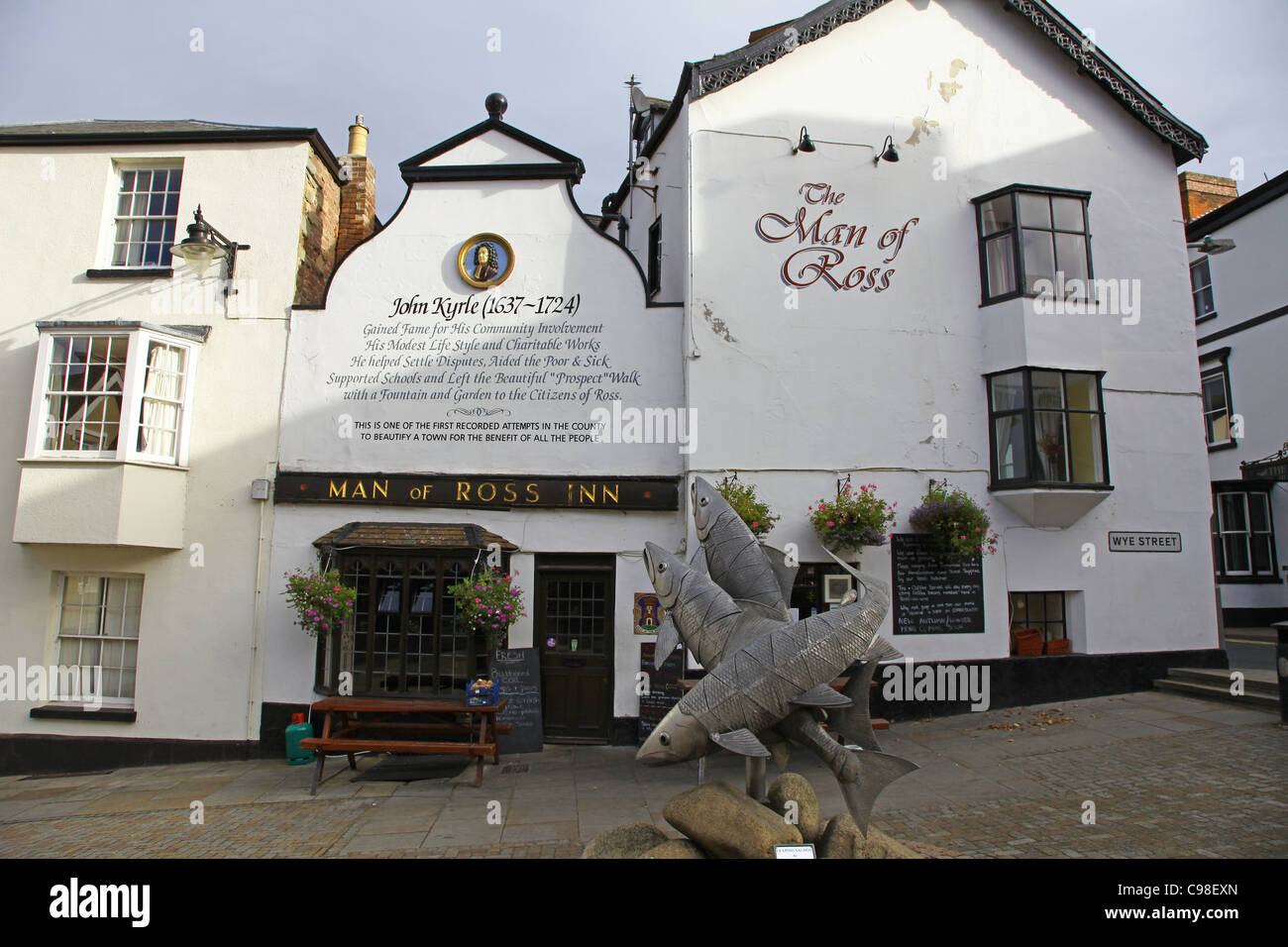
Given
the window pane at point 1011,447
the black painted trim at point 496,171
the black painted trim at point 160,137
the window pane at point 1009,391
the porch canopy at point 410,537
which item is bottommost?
the porch canopy at point 410,537

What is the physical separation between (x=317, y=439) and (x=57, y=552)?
380 centimetres

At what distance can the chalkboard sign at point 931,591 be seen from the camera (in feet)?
32.7

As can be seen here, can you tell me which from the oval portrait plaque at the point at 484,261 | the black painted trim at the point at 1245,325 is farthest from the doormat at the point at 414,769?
the black painted trim at the point at 1245,325

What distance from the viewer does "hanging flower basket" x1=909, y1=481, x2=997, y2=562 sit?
31.7ft

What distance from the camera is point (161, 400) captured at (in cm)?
1007

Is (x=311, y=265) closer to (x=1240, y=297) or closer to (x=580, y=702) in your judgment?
(x=580, y=702)

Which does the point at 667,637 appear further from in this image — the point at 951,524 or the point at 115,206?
the point at 115,206

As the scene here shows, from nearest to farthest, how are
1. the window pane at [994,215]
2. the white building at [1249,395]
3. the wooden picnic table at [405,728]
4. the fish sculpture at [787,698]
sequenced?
the fish sculpture at [787,698] < the wooden picnic table at [405,728] < the window pane at [994,215] < the white building at [1249,395]

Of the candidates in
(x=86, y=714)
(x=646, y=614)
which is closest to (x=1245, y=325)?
(x=646, y=614)

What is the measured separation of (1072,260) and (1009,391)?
2.41 m

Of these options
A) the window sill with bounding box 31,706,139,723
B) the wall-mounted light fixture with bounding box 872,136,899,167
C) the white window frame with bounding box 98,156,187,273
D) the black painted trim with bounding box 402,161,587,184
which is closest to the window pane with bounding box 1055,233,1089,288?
the wall-mounted light fixture with bounding box 872,136,899,167

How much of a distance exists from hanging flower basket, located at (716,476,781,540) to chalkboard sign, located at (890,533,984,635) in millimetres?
1951

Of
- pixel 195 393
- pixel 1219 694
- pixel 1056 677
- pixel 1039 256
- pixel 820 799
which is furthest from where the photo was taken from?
pixel 1039 256

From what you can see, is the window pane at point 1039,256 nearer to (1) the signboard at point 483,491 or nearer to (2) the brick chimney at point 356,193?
(1) the signboard at point 483,491
